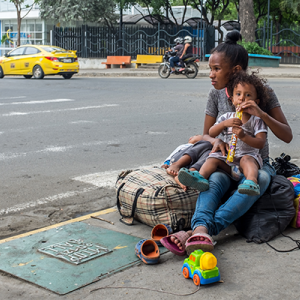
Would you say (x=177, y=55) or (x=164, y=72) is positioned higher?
(x=177, y=55)

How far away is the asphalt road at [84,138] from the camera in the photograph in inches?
197

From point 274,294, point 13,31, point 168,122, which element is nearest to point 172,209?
point 274,294

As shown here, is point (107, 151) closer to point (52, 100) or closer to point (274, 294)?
point (274, 294)

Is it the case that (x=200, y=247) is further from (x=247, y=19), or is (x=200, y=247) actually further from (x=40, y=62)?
(x=247, y=19)

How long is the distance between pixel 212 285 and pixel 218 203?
2.78ft

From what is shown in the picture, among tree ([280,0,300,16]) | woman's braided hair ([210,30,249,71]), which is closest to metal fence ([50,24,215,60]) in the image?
tree ([280,0,300,16])

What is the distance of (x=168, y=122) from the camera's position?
9.22m

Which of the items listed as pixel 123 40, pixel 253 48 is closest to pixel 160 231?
pixel 253 48

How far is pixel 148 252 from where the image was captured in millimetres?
3291

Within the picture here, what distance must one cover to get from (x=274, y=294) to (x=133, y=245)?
1.13m

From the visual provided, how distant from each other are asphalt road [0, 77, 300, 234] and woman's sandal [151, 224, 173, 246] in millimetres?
1068

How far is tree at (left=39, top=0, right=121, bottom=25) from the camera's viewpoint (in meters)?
33.0

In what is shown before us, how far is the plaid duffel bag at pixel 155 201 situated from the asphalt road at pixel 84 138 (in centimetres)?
67

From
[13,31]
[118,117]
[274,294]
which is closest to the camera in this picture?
[274,294]
